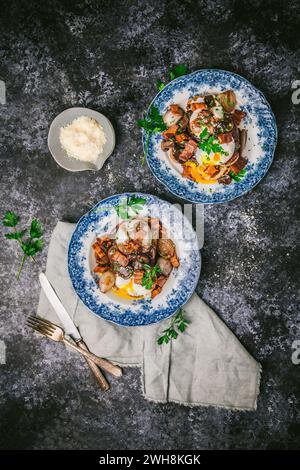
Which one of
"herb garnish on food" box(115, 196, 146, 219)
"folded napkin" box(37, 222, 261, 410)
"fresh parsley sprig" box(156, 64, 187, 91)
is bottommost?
"folded napkin" box(37, 222, 261, 410)

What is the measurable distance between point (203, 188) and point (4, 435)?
1891mm

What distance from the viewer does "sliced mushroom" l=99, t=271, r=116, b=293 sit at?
2.32 metres

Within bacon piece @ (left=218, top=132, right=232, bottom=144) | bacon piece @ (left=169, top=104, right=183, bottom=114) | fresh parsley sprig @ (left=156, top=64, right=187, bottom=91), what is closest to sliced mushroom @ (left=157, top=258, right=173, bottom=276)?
bacon piece @ (left=218, top=132, right=232, bottom=144)

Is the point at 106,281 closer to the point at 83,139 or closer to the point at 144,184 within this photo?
the point at 144,184

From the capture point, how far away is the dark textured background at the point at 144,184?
2.43 m

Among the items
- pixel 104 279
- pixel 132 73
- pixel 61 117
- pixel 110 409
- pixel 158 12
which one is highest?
pixel 158 12

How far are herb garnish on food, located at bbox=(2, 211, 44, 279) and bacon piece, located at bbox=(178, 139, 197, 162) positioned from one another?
915 millimetres

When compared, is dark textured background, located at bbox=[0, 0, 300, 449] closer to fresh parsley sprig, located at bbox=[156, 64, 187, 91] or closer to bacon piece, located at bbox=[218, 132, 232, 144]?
fresh parsley sprig, located at bbox=[156, 64, 187, 91]

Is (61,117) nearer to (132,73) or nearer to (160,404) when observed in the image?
(132,73)

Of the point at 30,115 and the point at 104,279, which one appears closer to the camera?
the point at 104,279

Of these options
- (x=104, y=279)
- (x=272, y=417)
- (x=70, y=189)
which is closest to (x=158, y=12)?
(x=70, y=189)

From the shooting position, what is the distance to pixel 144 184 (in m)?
2.48

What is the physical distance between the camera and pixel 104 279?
2324 millimetres

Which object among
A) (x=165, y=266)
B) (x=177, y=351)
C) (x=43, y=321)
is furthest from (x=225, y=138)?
Result: (x=43, y=321)
